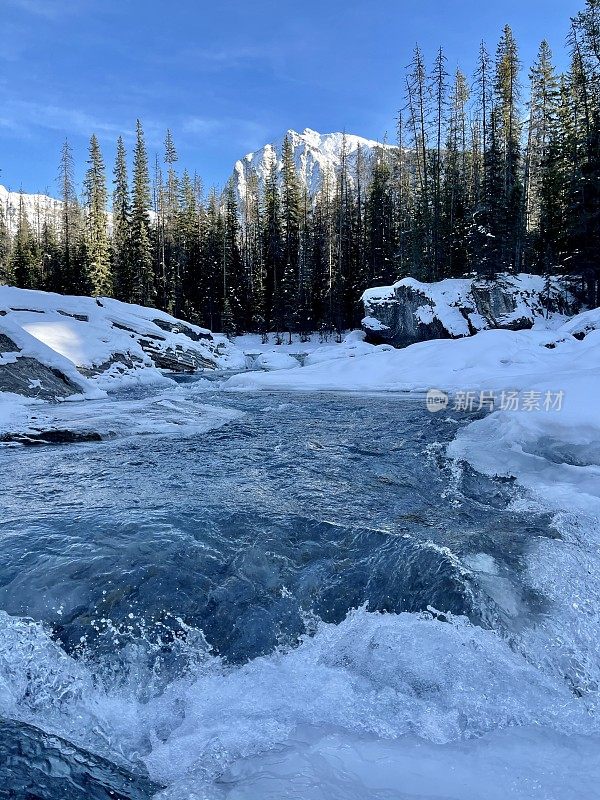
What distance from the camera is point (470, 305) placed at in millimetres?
24344

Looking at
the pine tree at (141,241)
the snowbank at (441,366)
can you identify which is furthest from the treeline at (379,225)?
the snowbank at (441,366)

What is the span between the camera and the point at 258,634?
3051 millimetres

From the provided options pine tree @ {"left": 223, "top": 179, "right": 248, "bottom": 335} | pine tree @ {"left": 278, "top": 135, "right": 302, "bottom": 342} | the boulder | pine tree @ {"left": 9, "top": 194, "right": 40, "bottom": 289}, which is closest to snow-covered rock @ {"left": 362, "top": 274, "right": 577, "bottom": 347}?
pine tree @ {"left": 278, "top": 135, "right": 302, "bottom": 342}

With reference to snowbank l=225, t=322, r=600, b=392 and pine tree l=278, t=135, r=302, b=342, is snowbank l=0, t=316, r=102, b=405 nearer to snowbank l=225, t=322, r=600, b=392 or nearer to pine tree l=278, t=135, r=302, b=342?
snowbank l=225, t=322, r=600, b=392

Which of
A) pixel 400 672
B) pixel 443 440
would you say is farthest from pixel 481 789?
pixel 443 440

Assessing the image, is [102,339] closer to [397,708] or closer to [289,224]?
[397,708]

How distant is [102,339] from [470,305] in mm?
18242

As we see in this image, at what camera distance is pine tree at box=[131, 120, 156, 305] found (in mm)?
39000

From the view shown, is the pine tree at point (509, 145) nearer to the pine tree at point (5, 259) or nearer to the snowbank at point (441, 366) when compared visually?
the snowbank at point (441, 366)

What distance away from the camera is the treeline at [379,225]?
82.7ft

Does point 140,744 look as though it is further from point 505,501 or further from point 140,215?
point 140,215

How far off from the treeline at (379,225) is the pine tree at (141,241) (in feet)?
0.40

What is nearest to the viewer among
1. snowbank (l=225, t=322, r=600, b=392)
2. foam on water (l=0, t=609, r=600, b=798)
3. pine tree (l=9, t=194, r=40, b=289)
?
foam on water (l=0, t=609, r=600, b=798)

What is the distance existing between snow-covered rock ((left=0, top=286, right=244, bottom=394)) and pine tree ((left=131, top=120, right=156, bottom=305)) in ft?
50.7
